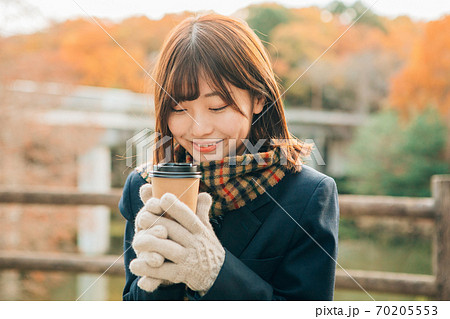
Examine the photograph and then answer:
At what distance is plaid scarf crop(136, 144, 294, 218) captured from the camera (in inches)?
41.7

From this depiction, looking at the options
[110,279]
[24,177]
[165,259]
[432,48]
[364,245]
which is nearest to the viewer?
[165,259]

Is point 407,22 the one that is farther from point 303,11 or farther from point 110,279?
point 110,279

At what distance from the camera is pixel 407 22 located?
11227 millimetres

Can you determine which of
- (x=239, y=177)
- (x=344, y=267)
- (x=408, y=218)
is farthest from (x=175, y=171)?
(x=344, y=267)

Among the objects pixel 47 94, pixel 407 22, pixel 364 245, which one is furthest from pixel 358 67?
pixel 47 94

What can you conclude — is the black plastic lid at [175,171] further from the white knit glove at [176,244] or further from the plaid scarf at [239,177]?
the plaid scarf at [239,177]

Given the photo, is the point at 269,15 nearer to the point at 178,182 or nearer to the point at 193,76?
the point at 193,76

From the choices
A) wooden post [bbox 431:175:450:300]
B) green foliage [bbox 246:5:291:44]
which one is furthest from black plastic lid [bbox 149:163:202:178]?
green foliage [bbox 246:5:291:44]

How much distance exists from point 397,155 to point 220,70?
1012cm

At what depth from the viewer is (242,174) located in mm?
1069

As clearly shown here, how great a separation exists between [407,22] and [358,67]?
5.71ft

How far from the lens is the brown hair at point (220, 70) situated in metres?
1.02
